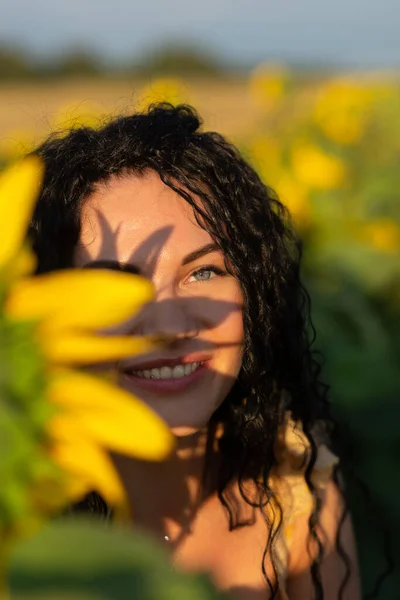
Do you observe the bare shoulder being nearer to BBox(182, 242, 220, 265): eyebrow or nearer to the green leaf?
BBox(182, 242, 220, 265): eyebrow

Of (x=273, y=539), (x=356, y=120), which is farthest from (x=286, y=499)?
(x=356, y=120)

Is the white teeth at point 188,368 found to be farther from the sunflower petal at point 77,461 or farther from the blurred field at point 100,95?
the blurred field at point 100,95

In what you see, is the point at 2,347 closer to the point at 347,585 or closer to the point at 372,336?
the point at 347,585

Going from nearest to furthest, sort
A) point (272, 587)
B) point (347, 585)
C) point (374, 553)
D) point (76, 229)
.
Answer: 1. point (76, 229)
2. point (272, 587)
3. point (347, 585)
4. point (374, 553)

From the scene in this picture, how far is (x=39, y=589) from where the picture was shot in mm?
318

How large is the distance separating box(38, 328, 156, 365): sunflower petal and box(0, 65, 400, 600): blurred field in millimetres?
931

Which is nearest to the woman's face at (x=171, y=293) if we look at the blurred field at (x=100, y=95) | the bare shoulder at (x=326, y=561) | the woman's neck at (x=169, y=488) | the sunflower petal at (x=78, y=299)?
the woman's neck at (x=169, y=488)

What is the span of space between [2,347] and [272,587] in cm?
86

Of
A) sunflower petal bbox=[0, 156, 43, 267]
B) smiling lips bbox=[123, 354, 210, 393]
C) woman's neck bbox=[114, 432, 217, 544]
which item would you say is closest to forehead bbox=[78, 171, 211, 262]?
smiling lips bbox=[123, 354, 210, 393]

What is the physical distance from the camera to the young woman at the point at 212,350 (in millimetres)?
946

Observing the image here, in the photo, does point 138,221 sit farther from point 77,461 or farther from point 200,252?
point 77,461

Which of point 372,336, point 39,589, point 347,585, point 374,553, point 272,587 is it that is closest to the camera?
point 39,589

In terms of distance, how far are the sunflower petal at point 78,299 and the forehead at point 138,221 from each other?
0.47 metres

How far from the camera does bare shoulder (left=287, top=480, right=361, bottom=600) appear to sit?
50.1 inches
